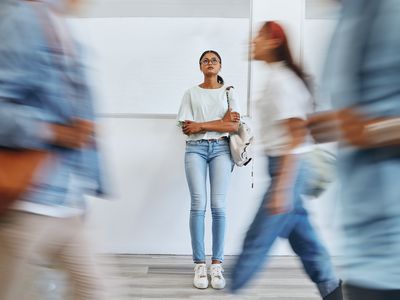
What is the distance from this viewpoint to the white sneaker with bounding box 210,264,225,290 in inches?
122

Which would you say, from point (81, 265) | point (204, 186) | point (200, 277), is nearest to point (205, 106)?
point (204, 186)

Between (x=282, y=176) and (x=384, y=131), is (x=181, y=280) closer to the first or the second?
(x=282, y=176)

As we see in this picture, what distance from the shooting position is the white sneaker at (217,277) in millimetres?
3090

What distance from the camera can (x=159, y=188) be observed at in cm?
381

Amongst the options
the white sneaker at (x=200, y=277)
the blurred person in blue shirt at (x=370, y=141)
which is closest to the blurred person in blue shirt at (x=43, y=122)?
the blurred person in blue shirt at (x=370, y=141)

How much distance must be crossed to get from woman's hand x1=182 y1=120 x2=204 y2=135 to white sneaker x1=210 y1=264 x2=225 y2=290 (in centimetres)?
84

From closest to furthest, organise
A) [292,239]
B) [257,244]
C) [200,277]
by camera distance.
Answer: [257,244]
[292,239]
[200,277]

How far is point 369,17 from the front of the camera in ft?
2.13

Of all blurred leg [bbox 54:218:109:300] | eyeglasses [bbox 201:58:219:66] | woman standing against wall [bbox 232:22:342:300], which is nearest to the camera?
blurred leg [bbox 54:218:109:300]

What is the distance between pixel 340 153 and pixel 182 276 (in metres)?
2.75

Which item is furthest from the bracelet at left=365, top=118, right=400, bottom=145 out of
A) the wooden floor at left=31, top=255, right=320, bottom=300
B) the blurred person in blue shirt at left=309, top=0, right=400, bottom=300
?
the wooden floor at left=31, top=255, right=320, bottom=300

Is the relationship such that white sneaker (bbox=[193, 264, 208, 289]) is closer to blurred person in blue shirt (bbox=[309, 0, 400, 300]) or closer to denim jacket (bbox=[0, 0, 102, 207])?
denim jacket (bbox=[0, 0, 102, 207])

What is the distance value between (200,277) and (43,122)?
2.25 m

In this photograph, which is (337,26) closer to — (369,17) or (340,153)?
(369,17)
